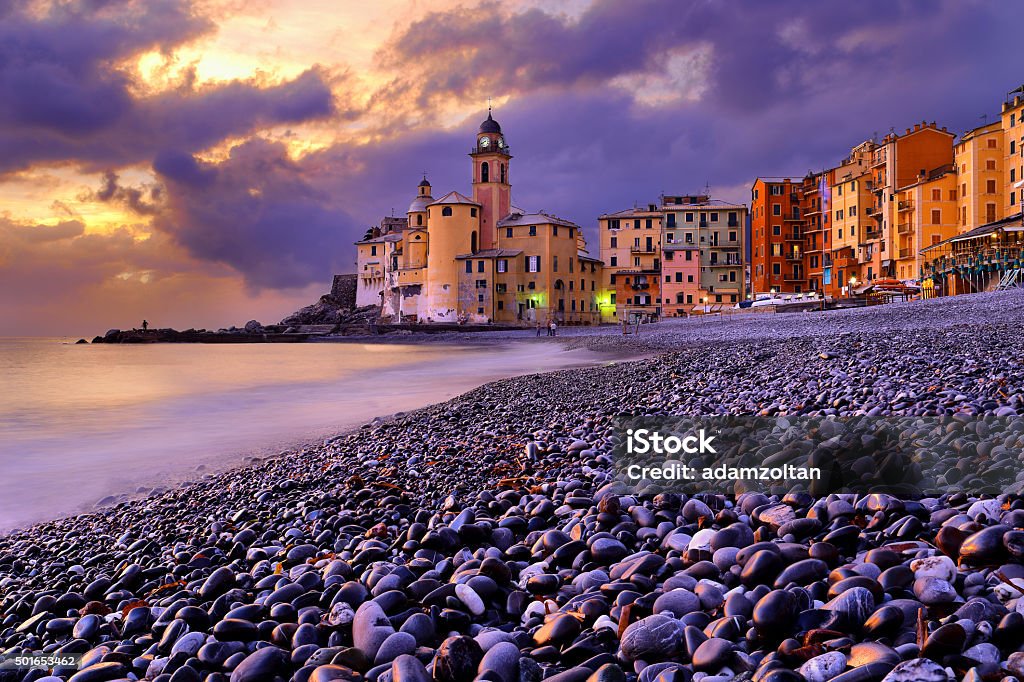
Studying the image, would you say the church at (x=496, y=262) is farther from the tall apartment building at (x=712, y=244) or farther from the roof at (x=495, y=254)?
the tall apartment building at (x=712, y=244)

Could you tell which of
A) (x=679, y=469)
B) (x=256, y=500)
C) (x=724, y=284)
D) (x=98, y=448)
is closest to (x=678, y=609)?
(x=679, y=469)

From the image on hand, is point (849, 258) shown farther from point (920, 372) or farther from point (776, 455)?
point (776, 455)

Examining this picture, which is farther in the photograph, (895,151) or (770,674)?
(895,151)

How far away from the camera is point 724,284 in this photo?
81062 mm

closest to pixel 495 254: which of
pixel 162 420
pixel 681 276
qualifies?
pixel 681 276

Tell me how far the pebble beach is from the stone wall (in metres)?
111

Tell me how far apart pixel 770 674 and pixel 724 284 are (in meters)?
83.0

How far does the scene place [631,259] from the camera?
278 feet

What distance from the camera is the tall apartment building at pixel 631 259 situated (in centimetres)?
8269

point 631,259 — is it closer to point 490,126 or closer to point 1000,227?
point 490,126

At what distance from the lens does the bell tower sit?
77750 millimetres

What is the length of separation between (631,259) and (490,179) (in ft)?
66.4

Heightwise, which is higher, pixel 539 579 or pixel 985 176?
pixel 985 176

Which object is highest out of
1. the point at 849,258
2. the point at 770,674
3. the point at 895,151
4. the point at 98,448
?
the point at 895,151
